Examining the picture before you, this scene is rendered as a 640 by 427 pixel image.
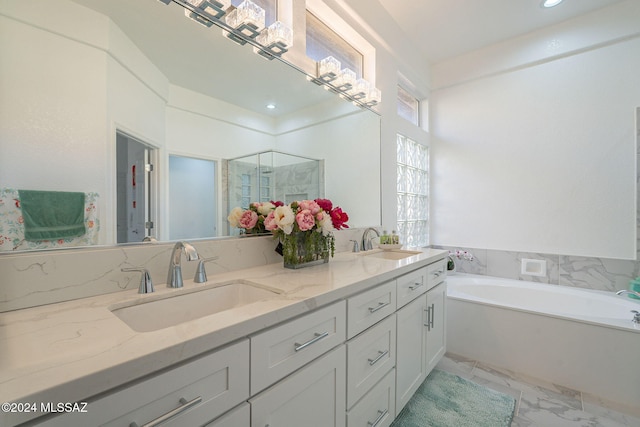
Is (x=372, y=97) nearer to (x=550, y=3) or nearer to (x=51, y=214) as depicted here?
(x=550, y=3)

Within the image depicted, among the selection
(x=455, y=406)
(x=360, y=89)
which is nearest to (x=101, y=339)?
(x=455, y=406)

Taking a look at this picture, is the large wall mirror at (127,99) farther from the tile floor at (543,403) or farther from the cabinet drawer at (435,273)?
the tile floor at (543,403)

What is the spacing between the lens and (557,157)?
8.64 feet

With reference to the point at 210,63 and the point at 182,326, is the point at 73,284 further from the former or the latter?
the point at 210,63

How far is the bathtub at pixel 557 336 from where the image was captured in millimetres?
1753

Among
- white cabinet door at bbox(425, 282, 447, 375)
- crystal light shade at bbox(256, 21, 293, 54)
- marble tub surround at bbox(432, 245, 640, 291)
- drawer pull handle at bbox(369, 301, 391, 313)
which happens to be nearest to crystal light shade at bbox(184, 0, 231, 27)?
crystal light shade at bbox(256, 21, 293, 54)

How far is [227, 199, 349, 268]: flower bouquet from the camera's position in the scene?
4.33 feet

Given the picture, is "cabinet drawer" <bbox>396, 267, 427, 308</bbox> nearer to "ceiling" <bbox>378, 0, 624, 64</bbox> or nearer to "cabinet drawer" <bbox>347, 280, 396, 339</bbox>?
"cabinet drawer" <bbox>347, 280, 396, 339</bbox>

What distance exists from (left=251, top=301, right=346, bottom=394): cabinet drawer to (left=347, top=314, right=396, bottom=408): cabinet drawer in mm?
133

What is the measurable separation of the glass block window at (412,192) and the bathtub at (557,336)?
2.33 feet

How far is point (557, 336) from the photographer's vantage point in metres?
1.97

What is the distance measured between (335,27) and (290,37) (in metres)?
0.72

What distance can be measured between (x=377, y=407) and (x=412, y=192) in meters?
2.26

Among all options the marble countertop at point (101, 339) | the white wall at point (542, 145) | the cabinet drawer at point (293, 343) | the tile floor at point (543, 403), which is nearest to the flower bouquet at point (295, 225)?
the marble countertop at point (101, 339)
